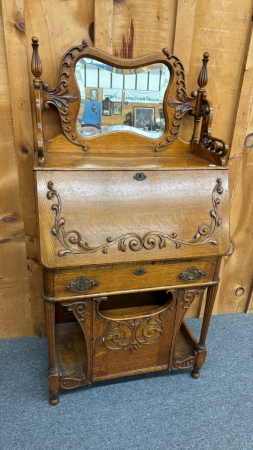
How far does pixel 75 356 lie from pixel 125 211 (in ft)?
2.88

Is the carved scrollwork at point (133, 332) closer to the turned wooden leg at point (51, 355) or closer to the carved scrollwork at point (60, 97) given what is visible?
the turned wooden leg at point (51, 355)

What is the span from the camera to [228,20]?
1.60m

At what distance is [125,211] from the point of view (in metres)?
1.30

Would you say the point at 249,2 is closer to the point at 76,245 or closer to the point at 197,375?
the point at 76,245

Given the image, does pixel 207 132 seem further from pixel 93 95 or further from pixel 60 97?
pixel 60 97

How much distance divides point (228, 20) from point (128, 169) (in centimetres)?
102

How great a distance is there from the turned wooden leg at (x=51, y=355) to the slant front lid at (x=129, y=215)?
0.26m

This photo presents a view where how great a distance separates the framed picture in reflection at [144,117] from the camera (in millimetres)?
1590

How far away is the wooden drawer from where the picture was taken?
1.29 metres

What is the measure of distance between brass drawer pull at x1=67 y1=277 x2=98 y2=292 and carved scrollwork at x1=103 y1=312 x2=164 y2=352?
0.23 m

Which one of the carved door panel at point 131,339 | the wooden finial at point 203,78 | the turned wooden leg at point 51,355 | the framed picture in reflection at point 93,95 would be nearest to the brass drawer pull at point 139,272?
the carved door panel at point 131,339

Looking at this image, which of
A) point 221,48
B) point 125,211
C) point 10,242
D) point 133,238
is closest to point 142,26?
point 221,48

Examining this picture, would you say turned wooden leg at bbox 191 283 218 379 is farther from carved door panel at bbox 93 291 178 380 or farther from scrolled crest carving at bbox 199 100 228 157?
scrolled crest carving at bbox 199 100 228 157

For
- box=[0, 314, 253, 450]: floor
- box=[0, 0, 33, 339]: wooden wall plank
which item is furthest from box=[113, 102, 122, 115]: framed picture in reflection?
box=[0, 314, 253, 450]: floor
